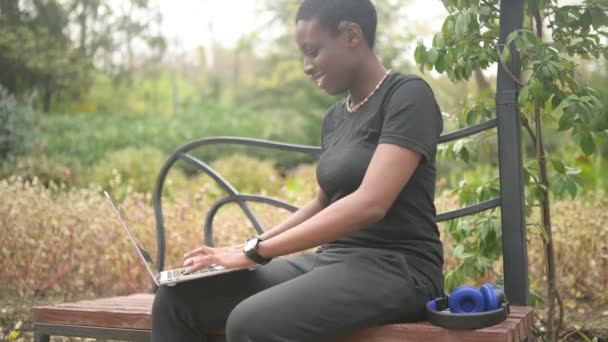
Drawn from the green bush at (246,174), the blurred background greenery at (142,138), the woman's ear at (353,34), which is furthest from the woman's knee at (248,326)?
the green bush at (246,174)

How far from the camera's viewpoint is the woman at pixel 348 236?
1.96 meters

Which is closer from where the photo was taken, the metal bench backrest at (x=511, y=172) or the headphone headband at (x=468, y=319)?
the headphone headband at (x=468, y=319)

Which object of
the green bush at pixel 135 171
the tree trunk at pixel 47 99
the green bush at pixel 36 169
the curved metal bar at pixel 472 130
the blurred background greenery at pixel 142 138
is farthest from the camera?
the tree trunk at pixel 47 99

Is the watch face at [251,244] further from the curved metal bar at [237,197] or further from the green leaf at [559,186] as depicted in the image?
the green leaf at [559,186]

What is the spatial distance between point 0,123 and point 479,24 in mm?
6574

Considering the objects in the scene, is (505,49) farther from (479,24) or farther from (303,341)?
(303,341)

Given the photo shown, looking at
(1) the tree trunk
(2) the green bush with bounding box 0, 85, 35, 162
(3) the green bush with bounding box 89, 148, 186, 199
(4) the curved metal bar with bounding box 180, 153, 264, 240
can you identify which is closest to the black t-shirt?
(4) the curved metal bar with bounding box 180, 153, 264, 240

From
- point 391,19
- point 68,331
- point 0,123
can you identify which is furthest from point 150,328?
point 391,19

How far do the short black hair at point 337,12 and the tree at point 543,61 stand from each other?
1.18ft

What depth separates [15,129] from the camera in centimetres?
826

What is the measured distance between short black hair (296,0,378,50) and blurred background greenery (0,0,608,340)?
16.6 inches

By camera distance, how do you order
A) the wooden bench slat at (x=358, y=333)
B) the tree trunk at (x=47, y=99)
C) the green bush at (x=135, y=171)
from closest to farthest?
1. the wooden bench slat at (x=358, y=333)
2. the green bush at (x=135, y=171)
3. the tree trunk at (x=47, y=99)

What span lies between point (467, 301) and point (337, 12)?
0.85m

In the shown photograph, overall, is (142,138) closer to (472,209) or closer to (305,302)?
(472,209)
